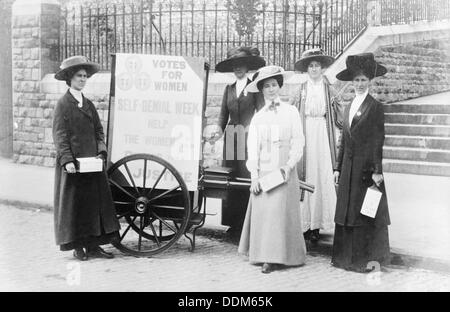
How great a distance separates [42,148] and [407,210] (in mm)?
7742

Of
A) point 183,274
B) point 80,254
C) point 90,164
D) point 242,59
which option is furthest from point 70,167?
point 242,59

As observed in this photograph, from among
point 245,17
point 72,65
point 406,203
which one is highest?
point 245,17

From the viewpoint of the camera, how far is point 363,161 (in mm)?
6121

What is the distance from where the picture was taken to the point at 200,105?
21.7 ft

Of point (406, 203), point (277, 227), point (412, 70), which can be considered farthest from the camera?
point (412, 70)

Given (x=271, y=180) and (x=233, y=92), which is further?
(x=233, y=92)

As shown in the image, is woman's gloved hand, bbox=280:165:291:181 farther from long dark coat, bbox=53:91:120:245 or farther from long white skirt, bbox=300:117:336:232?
long dark coat, bbox=53:91:120:245

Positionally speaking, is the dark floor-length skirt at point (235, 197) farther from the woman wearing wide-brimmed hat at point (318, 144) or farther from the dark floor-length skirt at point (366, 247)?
the dark floor-length skirt at point (366, 247)

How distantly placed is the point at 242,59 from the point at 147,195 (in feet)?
5.67

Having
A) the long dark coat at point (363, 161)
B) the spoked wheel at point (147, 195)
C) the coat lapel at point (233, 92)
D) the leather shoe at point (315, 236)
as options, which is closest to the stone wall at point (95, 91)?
the coat lapel at point (233, 92)

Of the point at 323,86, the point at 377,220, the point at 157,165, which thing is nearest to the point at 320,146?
the point at 323,86

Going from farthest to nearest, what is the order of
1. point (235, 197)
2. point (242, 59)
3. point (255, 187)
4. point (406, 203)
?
point (406, 203), point (235, 197), point (242, 59), point (255, 187)

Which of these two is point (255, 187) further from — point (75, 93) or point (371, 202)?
point (75, 93)
